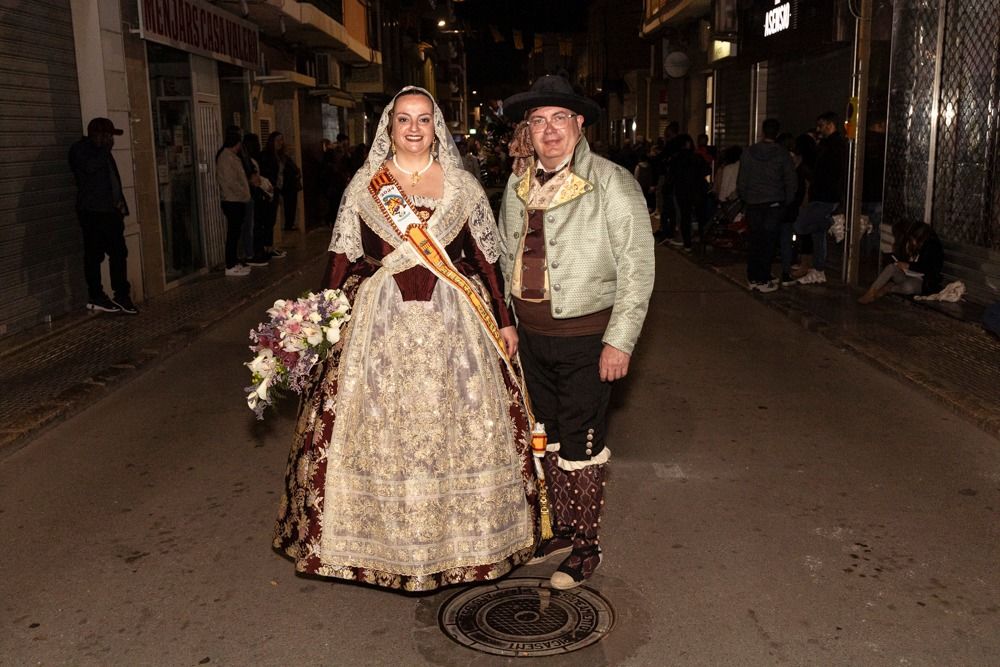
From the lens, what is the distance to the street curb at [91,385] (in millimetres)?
6598

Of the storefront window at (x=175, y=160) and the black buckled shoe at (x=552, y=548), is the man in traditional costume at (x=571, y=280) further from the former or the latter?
the storefront window at (x=175, y=160)

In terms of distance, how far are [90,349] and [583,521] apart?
627cm

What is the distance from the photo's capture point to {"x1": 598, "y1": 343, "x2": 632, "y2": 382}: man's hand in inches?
158

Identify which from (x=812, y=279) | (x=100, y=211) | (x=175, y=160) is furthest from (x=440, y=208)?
(x=175, y=160)

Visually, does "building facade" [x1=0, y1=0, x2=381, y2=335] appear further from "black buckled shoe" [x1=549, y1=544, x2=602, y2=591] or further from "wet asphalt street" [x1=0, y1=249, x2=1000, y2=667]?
"black buckled shoe" [x1=549, y1=544, x2=602, y2=591]

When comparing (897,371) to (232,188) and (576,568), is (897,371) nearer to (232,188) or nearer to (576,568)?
(576,568)

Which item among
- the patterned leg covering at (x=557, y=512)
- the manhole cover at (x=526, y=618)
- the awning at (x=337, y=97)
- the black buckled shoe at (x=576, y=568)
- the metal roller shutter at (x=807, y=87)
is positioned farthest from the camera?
the awning at (x=337, y=97)

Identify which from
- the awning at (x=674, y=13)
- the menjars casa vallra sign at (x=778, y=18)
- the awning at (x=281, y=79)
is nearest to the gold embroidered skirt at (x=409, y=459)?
the menjars casa vallra sign at (x=778, y=18)

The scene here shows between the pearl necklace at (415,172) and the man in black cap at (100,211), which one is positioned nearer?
the pearl necklace at (415,172)

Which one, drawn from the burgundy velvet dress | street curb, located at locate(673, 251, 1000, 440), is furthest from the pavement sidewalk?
street curb, located at locate(673, 251, 1000, 440)

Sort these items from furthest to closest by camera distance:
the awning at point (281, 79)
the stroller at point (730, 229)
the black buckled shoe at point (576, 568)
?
1. the awning at point (281, 79)
2. the stroller at point (730, 229)
3. the black buckled shoe at point (576, 568)

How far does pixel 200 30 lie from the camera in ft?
47.0

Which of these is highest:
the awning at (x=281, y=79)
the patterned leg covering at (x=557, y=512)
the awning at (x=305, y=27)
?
the awning at (x=305, y=27)

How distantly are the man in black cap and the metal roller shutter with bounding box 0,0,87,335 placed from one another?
12.0 inches
